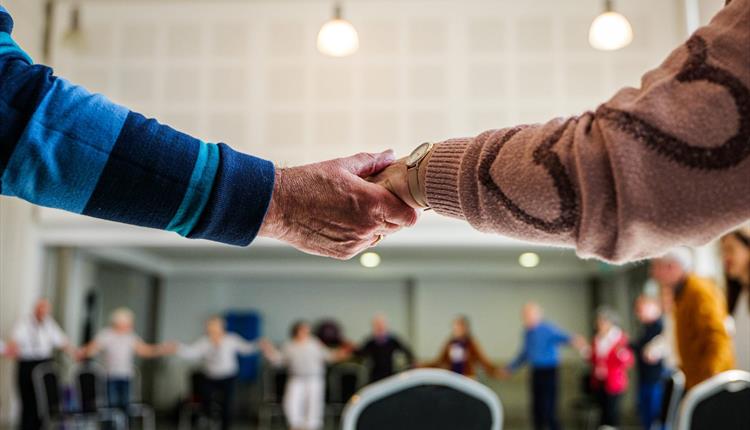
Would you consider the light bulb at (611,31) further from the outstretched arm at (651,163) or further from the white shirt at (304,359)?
the outstretched arm at (651,163)

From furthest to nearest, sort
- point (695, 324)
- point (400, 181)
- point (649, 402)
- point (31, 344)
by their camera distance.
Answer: point (31, 344), point (649, 402), point (695, 324), point (400, 181)

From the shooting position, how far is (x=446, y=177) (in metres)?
0.99

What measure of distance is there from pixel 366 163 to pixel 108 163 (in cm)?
58

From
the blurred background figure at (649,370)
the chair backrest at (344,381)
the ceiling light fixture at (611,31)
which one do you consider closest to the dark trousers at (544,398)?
the blurred background figure at (649,370)

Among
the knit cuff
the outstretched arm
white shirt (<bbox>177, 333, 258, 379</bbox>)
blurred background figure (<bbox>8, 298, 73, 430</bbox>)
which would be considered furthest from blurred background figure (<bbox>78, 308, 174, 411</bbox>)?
the outstretched arm

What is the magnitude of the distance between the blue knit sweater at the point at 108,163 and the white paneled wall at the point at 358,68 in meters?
8.05

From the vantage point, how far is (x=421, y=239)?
31.0 feet

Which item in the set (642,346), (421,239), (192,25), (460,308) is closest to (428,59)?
(421,239)

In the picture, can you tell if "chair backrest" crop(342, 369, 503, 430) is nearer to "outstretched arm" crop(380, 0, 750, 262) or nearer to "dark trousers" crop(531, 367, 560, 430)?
"outstretched arm" crop(380, 0, 750, 262)

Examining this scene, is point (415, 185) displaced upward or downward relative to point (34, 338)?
upward

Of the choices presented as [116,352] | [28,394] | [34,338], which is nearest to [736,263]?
[28,394]

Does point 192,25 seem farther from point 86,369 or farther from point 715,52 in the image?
point 715,52

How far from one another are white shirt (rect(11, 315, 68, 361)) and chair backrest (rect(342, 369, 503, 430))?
8475mm

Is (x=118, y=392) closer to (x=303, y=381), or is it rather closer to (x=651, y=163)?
(x=303, y=381)
